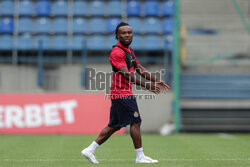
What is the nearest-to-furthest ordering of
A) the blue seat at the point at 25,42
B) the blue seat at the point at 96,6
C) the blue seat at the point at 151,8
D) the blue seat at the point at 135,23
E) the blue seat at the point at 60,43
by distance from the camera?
the blue seat at the point at 25,42
the blue seat at the point at 60,43
the blue seat at the point at 135,23
the blue seat at the point at 151,8
the blue seat at the point at 96,6

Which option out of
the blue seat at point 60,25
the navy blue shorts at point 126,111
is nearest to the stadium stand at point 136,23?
the blue seat at point 60,25

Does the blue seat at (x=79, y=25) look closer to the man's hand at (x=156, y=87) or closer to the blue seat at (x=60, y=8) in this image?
the blue seat at (x=60, y=8)

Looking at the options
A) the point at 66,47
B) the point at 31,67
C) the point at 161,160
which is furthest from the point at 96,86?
the point at 161,160

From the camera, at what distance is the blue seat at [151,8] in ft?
59.4

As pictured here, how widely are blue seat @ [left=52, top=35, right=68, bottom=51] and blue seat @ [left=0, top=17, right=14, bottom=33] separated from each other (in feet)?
5.45

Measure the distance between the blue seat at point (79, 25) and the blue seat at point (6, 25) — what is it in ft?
7.77

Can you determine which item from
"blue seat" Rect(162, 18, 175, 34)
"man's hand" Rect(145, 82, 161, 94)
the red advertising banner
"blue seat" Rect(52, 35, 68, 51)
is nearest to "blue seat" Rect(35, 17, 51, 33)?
"blue seat" Rect(52, 35, 68, 51)

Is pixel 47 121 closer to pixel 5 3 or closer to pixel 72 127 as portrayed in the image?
pixel 72 127

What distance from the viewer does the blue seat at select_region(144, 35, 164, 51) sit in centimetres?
1697

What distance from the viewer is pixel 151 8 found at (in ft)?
59.5

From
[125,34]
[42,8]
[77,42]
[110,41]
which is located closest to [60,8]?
[42,8]

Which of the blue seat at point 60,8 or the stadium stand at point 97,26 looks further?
the blue seat at point 60,8

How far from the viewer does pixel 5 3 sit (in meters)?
17.6

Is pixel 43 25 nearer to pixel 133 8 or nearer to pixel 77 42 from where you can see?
pixel 77 42
